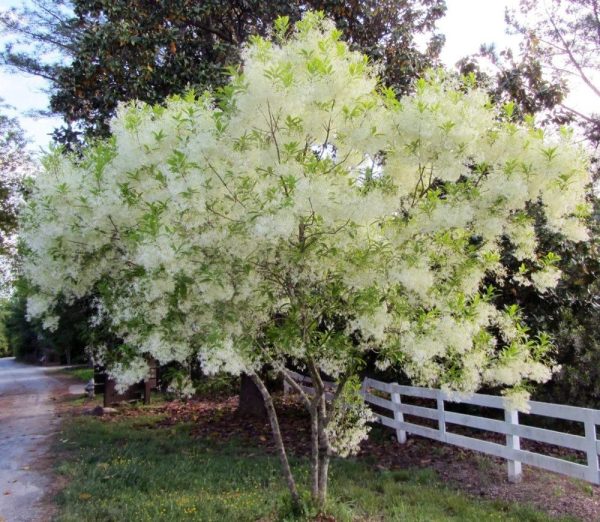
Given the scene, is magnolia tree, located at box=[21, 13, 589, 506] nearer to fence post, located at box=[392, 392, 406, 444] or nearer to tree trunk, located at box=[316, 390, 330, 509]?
tree trunk, located at box=[316, 390, 330, 509]

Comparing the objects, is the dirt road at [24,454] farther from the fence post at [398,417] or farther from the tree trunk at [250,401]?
the fence post at [398,417]

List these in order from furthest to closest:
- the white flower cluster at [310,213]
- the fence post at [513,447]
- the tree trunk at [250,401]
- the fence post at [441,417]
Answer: the tree trunk at [250,401] → the fence post at [441,417] → the fence post at [513,447] → the white flower cluster at [310,213]

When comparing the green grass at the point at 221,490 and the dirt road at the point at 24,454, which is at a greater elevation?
the green grass at the point at 221,490

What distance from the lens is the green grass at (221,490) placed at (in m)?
5.30

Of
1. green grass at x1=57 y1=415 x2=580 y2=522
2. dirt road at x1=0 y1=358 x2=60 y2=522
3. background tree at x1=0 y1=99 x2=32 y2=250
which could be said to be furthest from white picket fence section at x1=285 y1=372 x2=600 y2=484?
background tree at x1=0 y1=99 x2=32 y2=250

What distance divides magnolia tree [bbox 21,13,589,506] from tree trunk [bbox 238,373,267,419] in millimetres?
6719

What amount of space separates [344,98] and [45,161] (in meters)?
2.62

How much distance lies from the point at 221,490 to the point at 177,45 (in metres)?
7.78

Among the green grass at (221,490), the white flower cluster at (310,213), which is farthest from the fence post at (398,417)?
the white flower cluster at (310,213)

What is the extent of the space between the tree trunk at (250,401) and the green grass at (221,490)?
6.61ft

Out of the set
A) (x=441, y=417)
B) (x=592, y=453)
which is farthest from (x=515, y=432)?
(x=441, y=417)

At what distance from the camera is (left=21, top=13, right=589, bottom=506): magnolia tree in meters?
3.91

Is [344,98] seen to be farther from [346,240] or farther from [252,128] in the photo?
[346,240]

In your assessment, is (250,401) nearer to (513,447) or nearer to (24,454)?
(24,454)
